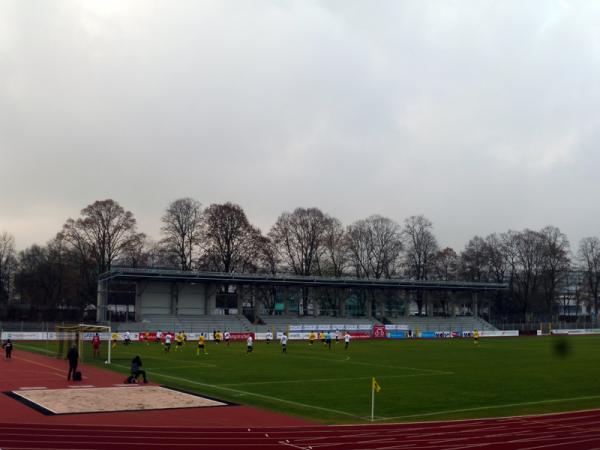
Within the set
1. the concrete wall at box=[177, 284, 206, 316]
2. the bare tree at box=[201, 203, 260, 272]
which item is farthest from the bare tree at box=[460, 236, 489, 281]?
the concrete wall at box=[177, 284, 206, 316]

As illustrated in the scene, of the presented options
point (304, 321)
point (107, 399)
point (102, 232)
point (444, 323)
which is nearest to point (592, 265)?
point (444, 323)

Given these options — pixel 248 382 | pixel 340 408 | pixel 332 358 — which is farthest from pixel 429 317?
pixel 340 408

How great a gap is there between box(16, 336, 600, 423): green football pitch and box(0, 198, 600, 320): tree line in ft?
133

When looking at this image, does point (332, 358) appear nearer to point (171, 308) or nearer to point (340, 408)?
point (340, 408)

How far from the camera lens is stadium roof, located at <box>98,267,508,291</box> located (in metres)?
76.8

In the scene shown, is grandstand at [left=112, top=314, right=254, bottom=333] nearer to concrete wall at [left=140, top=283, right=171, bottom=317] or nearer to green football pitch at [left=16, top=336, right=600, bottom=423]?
concrete wall at [left=140, top=283, right=171, bottom=317]

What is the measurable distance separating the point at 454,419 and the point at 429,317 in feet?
279

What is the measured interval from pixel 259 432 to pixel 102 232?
2867 inches

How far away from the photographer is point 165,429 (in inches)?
688

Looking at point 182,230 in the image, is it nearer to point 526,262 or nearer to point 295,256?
point 295,256

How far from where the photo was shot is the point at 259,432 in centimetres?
1739

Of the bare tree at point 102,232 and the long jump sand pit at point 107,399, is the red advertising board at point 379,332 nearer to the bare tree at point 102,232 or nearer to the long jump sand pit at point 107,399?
the bare tree at point 102,232

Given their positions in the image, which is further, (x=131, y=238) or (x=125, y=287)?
(x=131, y=238)

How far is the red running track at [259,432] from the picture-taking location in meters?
15.4
